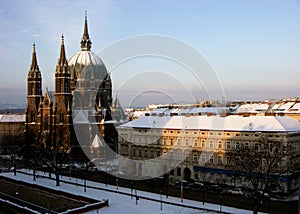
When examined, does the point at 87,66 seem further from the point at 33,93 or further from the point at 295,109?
the point at 295,109

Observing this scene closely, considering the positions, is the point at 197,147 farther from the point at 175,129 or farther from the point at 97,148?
the point at 97,148

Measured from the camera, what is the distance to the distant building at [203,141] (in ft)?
129

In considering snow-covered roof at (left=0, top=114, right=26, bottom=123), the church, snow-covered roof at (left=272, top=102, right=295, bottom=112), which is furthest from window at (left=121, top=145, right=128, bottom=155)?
snow-covered roof at (left=0, top=114, right=26, bottom=123)

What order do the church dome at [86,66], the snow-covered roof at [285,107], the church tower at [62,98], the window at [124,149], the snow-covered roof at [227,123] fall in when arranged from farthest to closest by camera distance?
the church dome at [86,66] → the snow-covered roof at [285,107] → the church tower at [62,98] → the window at [124,149] → the snow-covered roof at [227,123]

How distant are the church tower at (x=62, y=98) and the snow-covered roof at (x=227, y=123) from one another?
2085cm

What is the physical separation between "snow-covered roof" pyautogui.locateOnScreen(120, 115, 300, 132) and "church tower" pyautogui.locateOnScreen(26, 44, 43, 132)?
30.8m

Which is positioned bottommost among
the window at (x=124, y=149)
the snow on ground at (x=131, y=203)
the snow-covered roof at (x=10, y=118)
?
the snow on ground at (x=131, y=203)

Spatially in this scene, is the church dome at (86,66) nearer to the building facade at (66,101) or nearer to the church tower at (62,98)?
the building facade at (66,101)

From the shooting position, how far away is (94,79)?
285 feet

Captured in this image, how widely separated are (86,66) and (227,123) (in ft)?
179

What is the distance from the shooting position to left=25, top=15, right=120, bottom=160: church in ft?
226

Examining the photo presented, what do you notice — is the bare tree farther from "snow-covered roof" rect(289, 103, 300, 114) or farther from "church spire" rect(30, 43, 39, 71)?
"church spire" rect(30, 43, 39, 71)

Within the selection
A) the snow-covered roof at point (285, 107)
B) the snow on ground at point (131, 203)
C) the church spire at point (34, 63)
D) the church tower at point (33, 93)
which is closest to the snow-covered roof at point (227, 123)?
the snow on ground at point (131, 203)

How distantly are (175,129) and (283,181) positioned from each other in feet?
50.1
